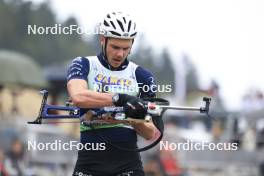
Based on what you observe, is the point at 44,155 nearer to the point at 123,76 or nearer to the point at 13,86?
the point at 13,86

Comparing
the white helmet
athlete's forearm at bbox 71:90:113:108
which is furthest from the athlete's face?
athlete's forearm at bbox 71:90:113:108

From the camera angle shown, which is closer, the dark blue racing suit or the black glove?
the black glove

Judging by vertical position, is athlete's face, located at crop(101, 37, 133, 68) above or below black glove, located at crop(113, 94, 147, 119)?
above

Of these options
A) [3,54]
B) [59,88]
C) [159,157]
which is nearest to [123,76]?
[159,157]

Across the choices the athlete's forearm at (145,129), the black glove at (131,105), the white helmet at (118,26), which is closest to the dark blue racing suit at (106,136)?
the athlete's forearm at (145,129)

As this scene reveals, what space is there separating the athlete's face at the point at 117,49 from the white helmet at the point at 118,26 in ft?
0.16

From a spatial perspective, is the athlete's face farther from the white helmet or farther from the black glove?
the black glove

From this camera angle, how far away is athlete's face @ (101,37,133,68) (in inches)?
320

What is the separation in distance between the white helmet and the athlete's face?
1.9 inches

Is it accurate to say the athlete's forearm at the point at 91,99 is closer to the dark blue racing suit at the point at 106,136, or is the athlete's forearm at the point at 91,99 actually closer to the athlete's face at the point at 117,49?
the dark blue racing suit at the point at 106,136

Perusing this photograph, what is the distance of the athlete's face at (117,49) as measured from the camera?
8.12 metres

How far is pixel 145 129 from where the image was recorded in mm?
8117

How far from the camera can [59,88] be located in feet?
77.5

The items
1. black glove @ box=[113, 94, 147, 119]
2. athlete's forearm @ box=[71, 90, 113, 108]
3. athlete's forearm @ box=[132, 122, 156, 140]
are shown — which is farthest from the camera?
athlete's forearm @ box=[132, 122, 156, 140]
